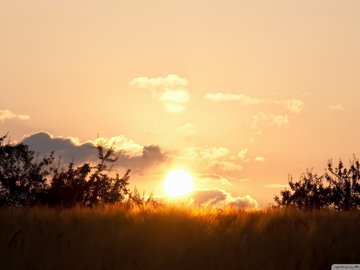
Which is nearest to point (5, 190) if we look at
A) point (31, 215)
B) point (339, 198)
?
point (339, 198)

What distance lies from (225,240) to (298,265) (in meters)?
0.92

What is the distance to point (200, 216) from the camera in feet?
25.9

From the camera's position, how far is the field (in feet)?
19.3

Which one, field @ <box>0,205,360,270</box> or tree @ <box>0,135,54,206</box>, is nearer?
field @ <box>0,205,360,270</box>

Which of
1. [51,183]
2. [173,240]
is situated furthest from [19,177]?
[173,240]

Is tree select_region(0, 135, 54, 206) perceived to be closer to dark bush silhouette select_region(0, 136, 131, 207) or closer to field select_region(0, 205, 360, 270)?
dark bush silhouette select_region(0, 136, 131, 207)

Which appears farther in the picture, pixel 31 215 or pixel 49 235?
pixel 31 215

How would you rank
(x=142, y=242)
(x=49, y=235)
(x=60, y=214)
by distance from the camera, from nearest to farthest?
1. (x=142, y=242)
2. (x=49, y=235)
3. (x=60, y=214)

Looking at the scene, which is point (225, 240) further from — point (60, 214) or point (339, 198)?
point (339, 198)

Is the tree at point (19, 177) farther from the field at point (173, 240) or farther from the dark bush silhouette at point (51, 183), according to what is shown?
the field at point (173, 240)

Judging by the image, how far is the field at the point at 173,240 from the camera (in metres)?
5.88

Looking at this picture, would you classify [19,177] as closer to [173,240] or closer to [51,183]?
[51,183]

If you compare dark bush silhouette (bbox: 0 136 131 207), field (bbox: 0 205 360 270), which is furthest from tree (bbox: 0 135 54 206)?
field (bbox: 0 205 360 270)

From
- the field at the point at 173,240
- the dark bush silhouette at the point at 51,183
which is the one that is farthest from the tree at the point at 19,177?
the field at the point at 173,240
